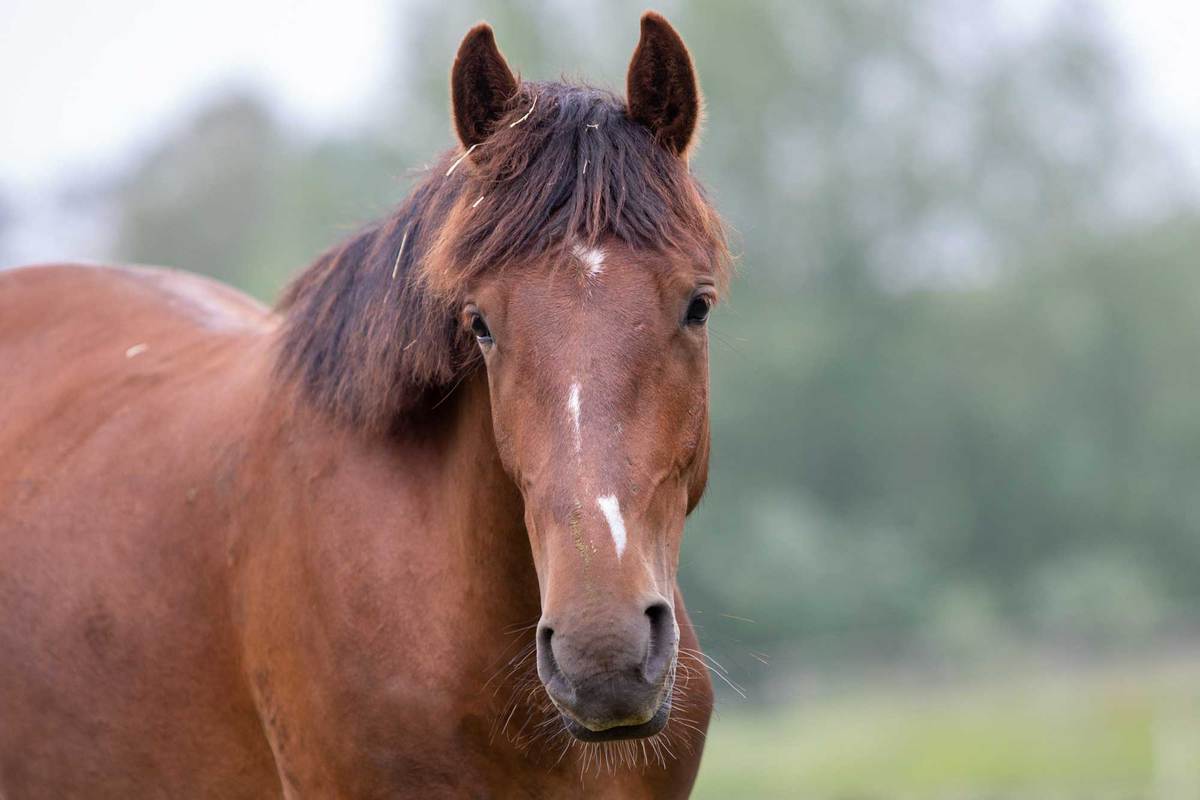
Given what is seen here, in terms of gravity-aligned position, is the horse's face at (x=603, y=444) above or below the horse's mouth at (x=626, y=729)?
above

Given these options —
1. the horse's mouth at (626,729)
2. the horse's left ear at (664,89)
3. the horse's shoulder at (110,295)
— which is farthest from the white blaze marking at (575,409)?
the horse's shoulder at (110,295)

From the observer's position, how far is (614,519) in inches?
123

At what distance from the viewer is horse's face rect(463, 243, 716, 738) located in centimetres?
301

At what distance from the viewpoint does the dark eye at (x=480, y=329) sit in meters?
3.51

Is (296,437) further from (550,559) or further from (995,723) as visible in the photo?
(995,723)

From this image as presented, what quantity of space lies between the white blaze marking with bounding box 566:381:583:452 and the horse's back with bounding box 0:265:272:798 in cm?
141

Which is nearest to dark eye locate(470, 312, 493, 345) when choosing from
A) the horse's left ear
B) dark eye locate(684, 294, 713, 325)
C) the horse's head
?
the horse's head

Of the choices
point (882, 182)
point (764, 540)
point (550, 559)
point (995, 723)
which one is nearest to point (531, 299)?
point (550, 559)

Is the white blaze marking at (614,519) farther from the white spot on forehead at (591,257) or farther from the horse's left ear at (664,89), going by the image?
the horse's left ear at (664,89)

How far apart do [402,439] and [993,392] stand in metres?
37.7

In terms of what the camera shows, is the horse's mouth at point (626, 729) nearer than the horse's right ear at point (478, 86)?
Yes

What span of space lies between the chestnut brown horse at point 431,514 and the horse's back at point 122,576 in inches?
0.4

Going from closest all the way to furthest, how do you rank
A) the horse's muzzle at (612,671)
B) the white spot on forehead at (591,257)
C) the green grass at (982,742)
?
the horse's muzzle at (612,671) < the white spot on forehead at (591,257) < the green grass at (982,742)

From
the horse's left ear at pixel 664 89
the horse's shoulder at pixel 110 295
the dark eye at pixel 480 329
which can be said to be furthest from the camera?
the horse's shoulder at pixel 110 295
